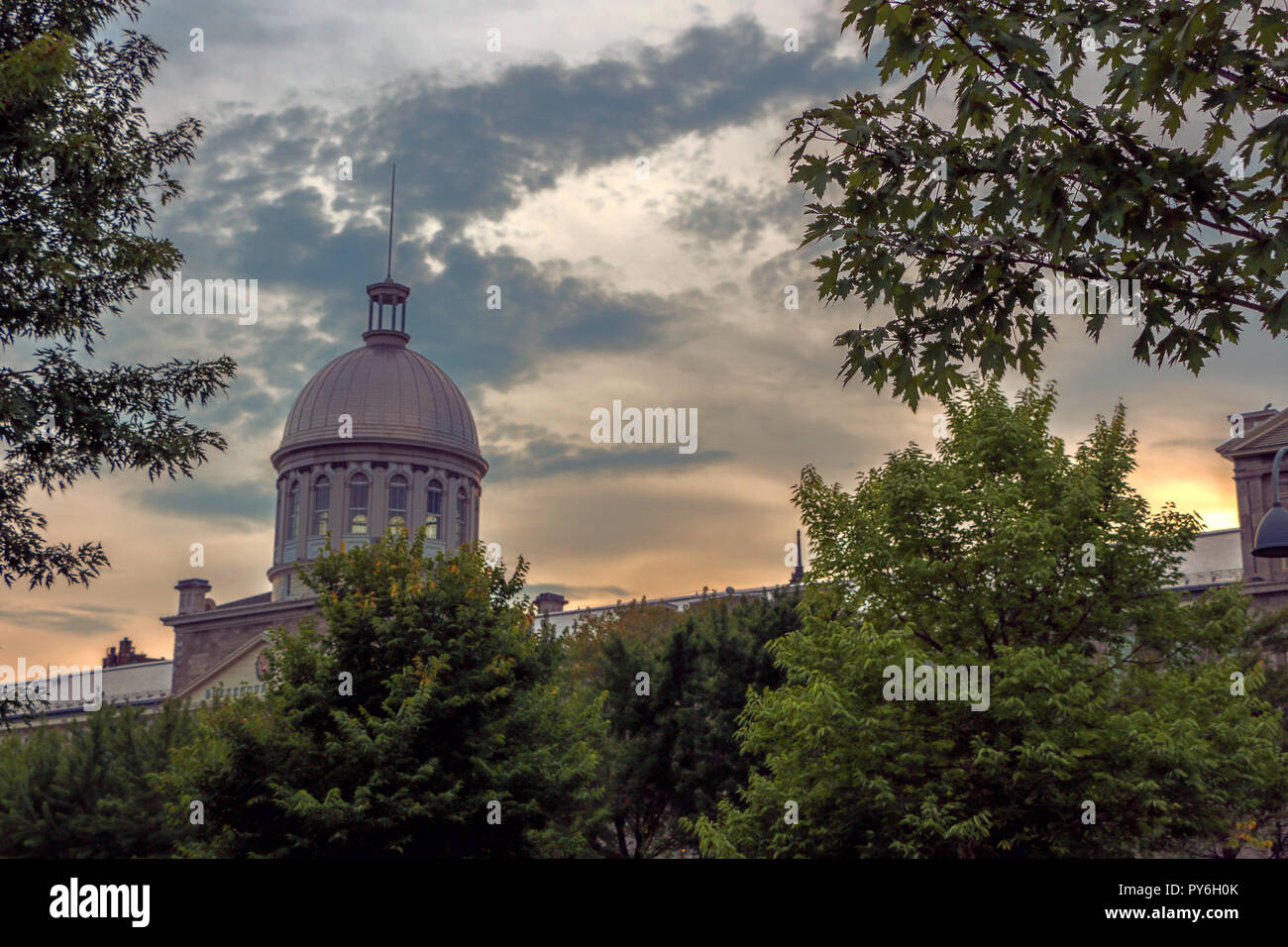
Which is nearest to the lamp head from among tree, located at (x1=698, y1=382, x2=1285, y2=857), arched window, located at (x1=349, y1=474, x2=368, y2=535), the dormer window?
tree, located at (x1=698, y1=382, x2=1285, y2=857)

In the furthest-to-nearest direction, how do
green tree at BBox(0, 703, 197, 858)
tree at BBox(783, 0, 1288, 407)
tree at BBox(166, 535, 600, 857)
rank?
1. green tree at BBox(0, 703, 197, 858)
2. tree at BBox(166, 535, 600, 857)
3. tree at BBox(783, 0, 1288, 407)

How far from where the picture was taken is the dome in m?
91.8

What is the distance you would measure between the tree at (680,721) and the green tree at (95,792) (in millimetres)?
14871

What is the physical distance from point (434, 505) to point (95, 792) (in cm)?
4829

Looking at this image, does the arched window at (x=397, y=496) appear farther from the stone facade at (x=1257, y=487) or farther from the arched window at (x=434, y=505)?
the stone facade at (x=1257, y=487)

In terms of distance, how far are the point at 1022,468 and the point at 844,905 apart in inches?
782

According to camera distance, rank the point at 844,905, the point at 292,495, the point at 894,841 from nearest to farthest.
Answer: the point at 844,905
the point at 894,841
the point at 292,495

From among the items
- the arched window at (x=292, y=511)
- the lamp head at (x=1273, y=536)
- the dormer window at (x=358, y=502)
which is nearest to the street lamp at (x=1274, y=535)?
the lamp head at (x=1273, y=536)

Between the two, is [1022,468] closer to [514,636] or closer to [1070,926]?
[514,636]

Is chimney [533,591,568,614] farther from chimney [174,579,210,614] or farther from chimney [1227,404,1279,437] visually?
chimney [1227,404,1279,437]

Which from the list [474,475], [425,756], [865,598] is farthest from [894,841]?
[474,475]

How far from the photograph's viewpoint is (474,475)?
96.5 m

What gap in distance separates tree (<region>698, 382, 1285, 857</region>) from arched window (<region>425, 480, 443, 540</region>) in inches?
2585

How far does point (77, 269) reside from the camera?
19844mm
